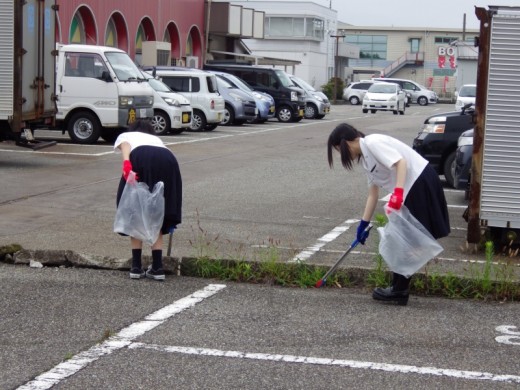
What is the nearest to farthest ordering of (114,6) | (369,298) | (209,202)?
(369,298), (209,202), (114,6)

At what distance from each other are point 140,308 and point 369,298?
1.84 metres

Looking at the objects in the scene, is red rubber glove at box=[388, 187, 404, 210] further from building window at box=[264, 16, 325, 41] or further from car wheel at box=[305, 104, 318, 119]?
building window at box=[264, 16, 325, 41]

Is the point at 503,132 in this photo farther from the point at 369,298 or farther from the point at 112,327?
the point at 112,327

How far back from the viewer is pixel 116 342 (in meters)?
6.34

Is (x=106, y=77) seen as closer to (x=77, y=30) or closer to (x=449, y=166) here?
(x=449, y=166)

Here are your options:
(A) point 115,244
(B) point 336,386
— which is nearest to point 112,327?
(B) point 336,386

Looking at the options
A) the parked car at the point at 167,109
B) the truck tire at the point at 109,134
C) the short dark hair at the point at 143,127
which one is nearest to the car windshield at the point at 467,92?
the parked car at the point at 167,109

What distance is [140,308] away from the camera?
7.29 m

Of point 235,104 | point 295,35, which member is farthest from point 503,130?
point 295,35

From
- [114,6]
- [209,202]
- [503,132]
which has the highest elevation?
[114,6]

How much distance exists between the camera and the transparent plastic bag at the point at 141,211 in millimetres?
8109

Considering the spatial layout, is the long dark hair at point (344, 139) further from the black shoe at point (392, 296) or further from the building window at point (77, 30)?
the building window at point (77, 30)

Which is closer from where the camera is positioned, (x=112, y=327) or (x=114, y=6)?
(x=112, y=327)

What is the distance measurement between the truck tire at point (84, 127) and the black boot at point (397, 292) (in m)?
15.0
